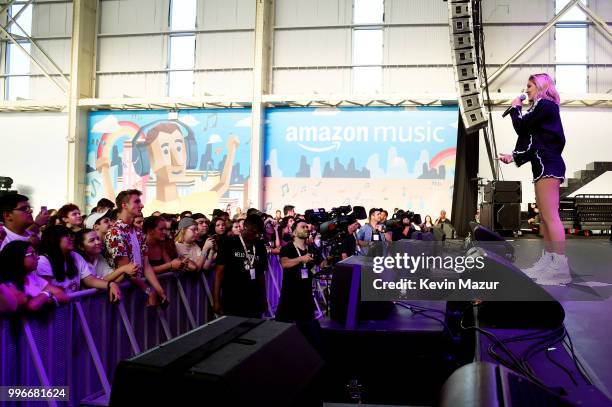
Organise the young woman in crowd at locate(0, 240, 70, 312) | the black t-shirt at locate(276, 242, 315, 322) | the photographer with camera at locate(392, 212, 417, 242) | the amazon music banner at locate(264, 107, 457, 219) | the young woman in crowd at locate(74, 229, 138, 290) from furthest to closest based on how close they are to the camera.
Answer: the amazon music banner at locate(264, 107, 457, 219)
the photographer with camera at locate(392, 212, 417, 242)
the black t-shirt at locate(276, 242, 315, 322)
the young woman in crowd at locate(74, 229, 138, 290)
the young woman in crowd at locate(0, 240, 70, 312)

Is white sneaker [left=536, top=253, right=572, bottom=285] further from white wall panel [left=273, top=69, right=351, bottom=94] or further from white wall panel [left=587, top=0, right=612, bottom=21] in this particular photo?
white wall panel [left=587, top=0, right=612, bottom=21]

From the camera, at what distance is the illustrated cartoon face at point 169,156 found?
17125 millimetres

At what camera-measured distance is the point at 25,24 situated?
1833 centimetres

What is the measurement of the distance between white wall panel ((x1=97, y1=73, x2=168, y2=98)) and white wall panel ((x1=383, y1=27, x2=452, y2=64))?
7.40 meters

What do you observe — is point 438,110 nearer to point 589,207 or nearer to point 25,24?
point 589,207

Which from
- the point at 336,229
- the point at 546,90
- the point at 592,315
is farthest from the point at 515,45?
the point at 592,315

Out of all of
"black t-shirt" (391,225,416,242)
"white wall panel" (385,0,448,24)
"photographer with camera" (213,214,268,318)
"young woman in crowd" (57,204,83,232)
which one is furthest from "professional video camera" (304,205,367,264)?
"white wall panel" (385,0,448,24)

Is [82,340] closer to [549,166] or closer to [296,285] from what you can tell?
[296,285]

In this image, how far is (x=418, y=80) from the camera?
16.1 meters

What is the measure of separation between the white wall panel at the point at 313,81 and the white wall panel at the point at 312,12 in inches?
58.5

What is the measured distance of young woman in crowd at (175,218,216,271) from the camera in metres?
5.07

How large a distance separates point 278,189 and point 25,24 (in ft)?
35.1

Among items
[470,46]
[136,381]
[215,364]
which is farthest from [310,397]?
[470,46]

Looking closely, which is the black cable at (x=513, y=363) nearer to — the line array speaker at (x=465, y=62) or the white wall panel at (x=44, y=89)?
the line array speaker at (x=465, y=62)
